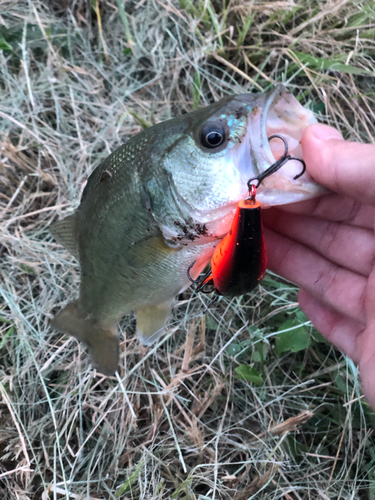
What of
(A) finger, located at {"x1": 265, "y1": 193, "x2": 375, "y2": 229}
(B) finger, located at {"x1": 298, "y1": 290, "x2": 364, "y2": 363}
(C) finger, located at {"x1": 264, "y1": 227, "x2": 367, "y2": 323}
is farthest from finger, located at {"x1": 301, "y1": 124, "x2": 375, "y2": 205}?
(B) finger, located at {"x1": 298, "y1": 290, "x2": 364, "y2": 363}

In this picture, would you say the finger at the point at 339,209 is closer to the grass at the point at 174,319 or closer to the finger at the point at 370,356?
the finger at the point at 370,356

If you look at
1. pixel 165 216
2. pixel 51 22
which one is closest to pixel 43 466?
pixel 165 216

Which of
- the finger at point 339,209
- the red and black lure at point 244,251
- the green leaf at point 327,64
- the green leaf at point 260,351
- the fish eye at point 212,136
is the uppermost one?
the fish eye at point 212,136

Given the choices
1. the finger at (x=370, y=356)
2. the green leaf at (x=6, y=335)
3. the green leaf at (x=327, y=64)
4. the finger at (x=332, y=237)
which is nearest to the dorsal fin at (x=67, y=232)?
the green leaf at (x=6, y=335)

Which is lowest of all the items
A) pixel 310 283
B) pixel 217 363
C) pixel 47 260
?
pixel 217 363

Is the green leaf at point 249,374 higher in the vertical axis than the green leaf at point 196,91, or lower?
lower

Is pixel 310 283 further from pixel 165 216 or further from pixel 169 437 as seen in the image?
pixel 169 437
